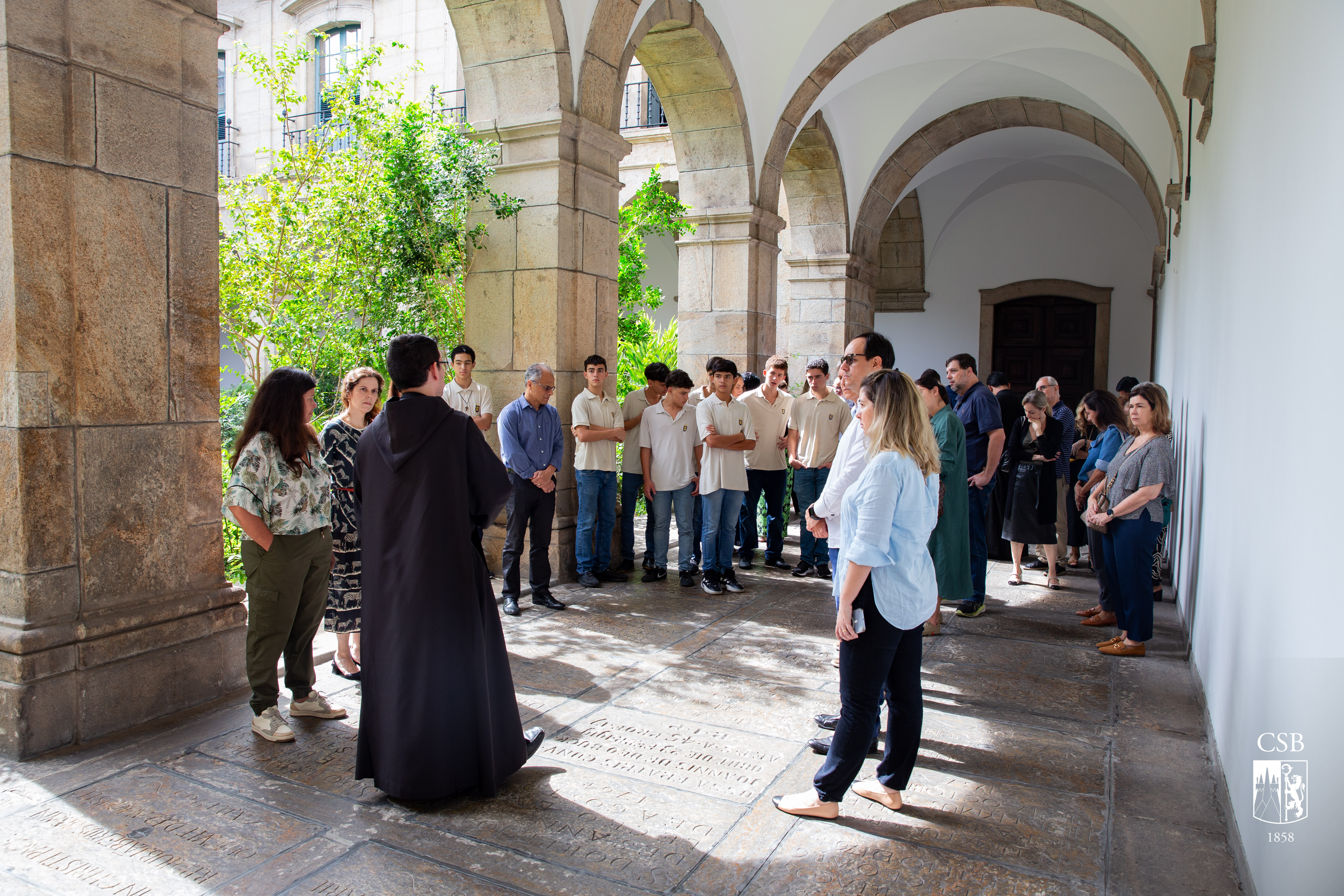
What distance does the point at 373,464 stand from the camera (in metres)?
2.94

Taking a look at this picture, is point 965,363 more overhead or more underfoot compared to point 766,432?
more overhead

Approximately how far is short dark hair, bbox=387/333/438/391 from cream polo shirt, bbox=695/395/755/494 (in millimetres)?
3376

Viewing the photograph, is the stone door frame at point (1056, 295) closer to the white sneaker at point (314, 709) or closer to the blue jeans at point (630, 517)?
the blue jeans at point (630, 517)

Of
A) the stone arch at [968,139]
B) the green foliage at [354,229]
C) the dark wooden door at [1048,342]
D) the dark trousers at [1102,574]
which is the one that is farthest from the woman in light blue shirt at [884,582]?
the dark wooden door at [1048,342]

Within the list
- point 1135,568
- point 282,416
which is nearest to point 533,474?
point 282,416

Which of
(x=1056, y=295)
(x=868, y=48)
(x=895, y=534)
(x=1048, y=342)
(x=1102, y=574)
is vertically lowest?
(x=1102, y=574)

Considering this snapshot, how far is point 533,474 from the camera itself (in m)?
5.55

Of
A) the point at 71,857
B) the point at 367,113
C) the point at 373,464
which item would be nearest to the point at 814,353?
the point at 367,113

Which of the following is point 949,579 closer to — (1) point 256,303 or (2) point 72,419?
(2) point 72,419

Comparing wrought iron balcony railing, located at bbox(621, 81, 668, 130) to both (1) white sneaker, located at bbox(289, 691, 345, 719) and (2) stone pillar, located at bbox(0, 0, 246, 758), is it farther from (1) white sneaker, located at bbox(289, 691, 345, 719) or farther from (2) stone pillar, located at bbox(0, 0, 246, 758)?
(1) white sneaker, located at bbox(289, 691, 345, 719)

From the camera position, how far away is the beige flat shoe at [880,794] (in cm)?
296

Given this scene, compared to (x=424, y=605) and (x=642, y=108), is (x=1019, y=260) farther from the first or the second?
(x=424, y=605)

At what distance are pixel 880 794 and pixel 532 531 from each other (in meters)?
3.11

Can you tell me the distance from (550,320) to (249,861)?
13.4 ft
